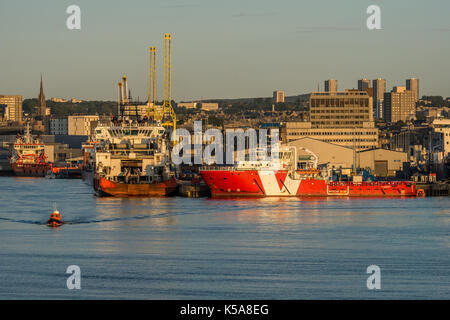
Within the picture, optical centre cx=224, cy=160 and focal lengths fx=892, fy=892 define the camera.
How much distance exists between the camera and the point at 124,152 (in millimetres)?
68750

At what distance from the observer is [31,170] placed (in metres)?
131

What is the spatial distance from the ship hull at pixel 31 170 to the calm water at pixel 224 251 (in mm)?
73343

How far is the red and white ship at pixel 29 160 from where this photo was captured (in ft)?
431

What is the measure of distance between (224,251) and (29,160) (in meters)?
103

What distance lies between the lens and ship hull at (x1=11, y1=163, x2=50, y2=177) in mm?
131125

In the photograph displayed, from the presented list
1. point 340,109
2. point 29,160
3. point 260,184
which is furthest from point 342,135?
point 260,184

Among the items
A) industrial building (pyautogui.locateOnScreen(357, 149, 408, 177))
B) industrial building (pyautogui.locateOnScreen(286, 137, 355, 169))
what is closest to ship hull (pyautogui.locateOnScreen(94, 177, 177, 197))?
industrial building (pyautogui.locateOnScreen(286, 137, 355, 169))
